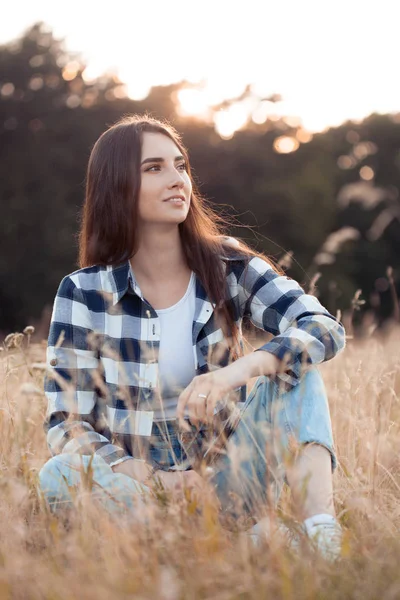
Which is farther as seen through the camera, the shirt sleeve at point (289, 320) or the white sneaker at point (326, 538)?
the shirt sleeve at point (289, 320)

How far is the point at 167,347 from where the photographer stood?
2.39 m

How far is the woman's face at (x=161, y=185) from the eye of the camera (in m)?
2.50

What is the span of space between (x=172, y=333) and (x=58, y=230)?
1650 cm

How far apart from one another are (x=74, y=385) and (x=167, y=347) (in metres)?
0.33

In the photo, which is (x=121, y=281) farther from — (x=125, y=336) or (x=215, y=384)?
(x=215, y=384)

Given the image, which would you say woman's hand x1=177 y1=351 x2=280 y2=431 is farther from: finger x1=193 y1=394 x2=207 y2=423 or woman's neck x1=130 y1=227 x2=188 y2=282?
woman's neck x1=130 y1=227 x2=188 y2=282

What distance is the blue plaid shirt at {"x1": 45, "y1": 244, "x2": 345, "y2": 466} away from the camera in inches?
86.1

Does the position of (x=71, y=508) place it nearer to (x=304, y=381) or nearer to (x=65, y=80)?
(x=304, y=381)

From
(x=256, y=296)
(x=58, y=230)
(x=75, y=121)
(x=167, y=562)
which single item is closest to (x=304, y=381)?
(x=256, y=296)

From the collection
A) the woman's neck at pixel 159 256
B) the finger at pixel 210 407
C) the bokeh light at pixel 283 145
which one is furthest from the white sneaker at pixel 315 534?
the bokeh light at pixel 283 145

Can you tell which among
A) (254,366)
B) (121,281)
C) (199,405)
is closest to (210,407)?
(199,405)

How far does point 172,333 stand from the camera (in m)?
2.42

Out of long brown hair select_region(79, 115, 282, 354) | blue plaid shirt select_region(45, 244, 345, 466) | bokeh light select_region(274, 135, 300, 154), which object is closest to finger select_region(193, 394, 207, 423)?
blue plaid shirt select_region(45, 244, 345, 466)

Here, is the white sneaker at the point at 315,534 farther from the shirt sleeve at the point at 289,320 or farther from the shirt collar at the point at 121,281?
the shirt collar at the point at 121,281
